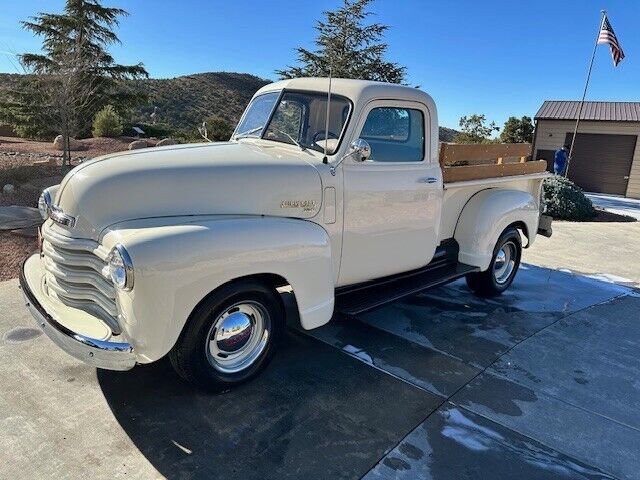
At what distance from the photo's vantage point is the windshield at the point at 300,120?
358 centimetres

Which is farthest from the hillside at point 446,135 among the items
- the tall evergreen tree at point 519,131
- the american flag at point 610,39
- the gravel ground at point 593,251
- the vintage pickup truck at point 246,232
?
the vintage pickup truck at point 246,232

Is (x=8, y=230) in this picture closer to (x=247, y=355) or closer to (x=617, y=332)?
(x=247, y=355)

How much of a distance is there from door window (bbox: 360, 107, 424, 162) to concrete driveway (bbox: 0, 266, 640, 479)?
157cm

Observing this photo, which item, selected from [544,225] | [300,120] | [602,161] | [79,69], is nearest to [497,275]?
[544,225]

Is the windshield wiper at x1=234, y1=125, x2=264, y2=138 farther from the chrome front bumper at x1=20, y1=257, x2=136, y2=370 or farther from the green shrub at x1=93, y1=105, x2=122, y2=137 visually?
the green shrub at x1=93, y1=105, x2=122, y2=137

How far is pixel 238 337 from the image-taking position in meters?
3.03

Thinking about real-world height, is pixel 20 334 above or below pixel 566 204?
below

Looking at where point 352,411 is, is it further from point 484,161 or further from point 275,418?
point 484,161

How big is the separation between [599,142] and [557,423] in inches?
761

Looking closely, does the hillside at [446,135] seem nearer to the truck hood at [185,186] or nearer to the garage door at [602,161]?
the garage door at [602,161]

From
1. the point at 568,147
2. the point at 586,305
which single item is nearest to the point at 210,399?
the point at 586,305

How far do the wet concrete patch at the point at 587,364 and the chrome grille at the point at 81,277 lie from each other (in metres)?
2.83

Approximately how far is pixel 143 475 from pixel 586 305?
15.9 feet

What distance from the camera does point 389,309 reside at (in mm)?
4652
